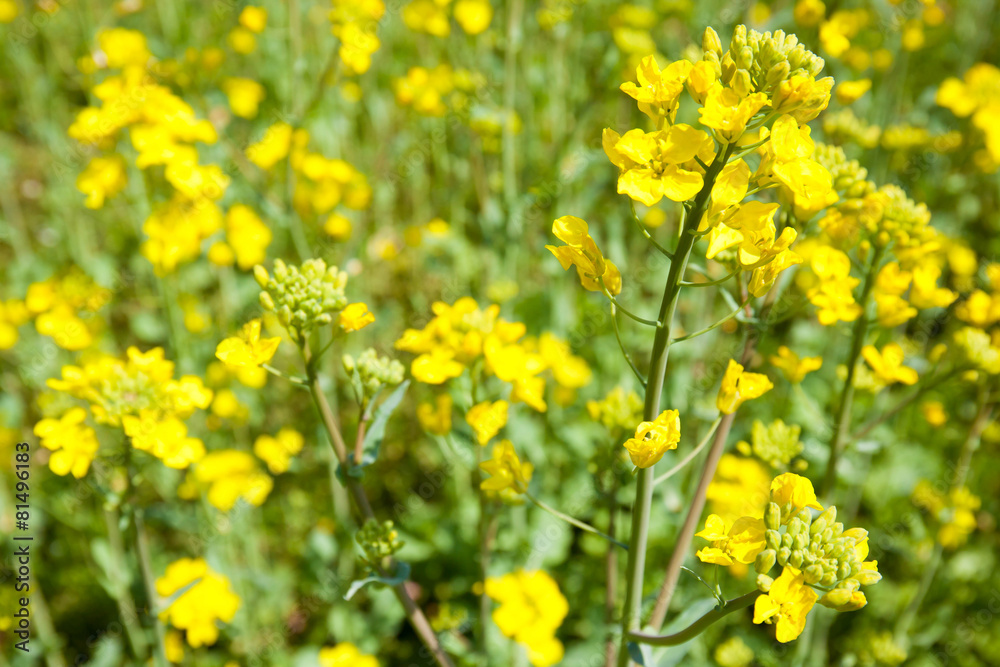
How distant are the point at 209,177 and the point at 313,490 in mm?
1962

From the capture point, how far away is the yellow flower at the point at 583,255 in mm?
1373

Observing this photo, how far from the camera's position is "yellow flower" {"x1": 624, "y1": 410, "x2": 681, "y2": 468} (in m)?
1.32

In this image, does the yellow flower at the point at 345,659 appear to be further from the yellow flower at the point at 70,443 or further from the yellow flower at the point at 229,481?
the yellow flower at the point at 70,443

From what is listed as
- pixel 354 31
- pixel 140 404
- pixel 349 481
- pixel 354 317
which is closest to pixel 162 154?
pixel 354 31

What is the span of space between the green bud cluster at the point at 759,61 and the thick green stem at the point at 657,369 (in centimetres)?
14

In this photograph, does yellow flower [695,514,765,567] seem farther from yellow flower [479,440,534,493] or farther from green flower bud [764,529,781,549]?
yellow flower [479,440,534,493]

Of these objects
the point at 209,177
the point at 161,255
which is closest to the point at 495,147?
the point at 209,177

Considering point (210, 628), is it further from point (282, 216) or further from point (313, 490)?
point (282, 216)

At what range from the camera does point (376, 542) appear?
1757mm

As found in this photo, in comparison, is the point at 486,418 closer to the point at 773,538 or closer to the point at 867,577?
the point at 773,538

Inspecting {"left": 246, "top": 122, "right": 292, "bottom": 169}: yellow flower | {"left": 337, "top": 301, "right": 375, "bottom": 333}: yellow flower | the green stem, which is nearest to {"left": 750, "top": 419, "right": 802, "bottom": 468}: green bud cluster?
the green stem

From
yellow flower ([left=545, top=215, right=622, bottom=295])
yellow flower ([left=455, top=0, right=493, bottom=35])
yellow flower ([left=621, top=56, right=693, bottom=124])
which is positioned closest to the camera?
yellow flower ([left=621, top=56, right=693, bottom=124])

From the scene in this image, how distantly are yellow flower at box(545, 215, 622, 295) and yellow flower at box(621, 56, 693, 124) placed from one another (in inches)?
10.7

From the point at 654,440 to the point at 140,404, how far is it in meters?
1.55
